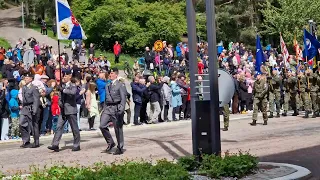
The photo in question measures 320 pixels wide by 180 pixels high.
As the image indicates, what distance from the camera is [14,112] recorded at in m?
17.6

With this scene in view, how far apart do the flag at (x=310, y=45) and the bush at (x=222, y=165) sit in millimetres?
15017

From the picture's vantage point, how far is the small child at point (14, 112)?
17.6 m

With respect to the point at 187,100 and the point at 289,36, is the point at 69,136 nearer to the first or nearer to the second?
the point at 187,100

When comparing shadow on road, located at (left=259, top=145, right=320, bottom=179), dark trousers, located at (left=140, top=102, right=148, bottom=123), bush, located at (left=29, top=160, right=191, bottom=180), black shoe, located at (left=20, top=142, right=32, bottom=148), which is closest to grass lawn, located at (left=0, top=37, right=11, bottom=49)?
dark trousers, located at (left=140, top=102, right=148, bottom=123)

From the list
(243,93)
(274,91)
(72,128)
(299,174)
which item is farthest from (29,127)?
(243,93)

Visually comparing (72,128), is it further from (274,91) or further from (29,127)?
(274,91)

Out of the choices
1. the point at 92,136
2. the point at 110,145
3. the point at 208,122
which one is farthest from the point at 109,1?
the point at 208,122

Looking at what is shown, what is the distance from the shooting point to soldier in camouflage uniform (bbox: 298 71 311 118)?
21.8m

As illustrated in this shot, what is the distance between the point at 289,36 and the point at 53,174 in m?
41.4

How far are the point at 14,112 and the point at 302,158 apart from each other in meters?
9.17

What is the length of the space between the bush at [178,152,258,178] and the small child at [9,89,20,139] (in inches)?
337

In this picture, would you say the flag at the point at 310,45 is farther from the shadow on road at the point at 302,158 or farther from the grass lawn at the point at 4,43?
the grass lawn at the point at 4,43

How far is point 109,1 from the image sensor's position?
43.9 m

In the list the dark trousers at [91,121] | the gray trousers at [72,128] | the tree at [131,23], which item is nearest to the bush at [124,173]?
the gray trousers at [72,128]
